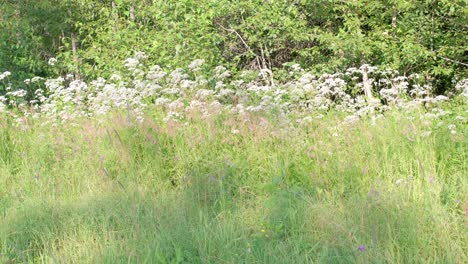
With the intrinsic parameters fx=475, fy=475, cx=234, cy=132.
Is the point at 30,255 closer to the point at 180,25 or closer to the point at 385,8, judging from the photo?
the point at 180,25

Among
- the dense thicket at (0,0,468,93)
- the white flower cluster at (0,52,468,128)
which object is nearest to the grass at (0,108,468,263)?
the white flower cluster at (0,52,468,128)

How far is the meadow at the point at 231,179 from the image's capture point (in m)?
3.18

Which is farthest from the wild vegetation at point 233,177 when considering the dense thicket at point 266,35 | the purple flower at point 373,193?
the dense thicket at point 266,35

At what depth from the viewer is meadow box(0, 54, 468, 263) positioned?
318 centimetres

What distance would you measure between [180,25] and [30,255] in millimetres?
6156

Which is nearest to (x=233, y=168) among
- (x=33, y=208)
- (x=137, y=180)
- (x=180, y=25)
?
(x=137, y=180)

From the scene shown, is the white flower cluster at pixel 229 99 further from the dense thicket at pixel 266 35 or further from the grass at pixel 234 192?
the dense thicket at pixel 266 35

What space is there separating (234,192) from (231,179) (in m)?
0.18

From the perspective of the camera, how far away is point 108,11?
37.3 ft

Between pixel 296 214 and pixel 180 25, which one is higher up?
pixel 180 25

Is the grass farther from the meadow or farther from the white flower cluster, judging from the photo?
the white flower cluster

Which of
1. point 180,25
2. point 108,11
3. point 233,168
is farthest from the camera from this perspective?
point 108,11

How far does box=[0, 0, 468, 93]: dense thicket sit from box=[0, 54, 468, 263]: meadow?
2934 millimetres

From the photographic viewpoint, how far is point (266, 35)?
969cm
